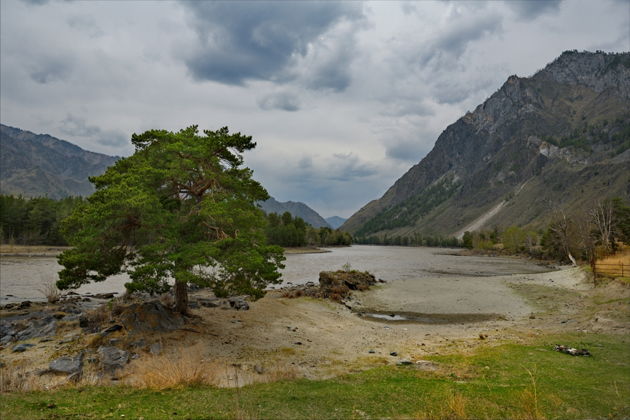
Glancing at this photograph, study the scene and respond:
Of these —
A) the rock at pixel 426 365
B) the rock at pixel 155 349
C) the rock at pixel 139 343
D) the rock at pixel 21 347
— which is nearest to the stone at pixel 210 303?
the rock at pixel 139 343

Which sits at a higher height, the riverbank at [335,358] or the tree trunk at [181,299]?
the tree trunk at [181,299]

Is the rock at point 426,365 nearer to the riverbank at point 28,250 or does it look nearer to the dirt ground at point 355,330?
the dirt ground at point 355,330

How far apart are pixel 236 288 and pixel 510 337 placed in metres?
16.5

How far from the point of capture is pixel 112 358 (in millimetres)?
16359

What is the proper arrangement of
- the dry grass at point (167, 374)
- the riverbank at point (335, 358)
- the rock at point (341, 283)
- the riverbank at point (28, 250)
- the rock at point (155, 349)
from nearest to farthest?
the riverbank at point (335, 358) < the dry grass at point (167, 374) < the rock at point (155, 349) < the rock at point (341, 283) < the riverbank at point (28, 250)

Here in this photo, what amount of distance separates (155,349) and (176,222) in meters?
6.28

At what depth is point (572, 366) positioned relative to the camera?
15.6 metres

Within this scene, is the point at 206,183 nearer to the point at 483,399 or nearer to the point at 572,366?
the point at 483,399

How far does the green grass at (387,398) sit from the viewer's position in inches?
393

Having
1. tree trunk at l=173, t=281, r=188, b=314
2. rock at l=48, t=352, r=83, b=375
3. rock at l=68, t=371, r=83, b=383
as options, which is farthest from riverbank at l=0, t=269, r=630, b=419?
tree trunk at l=173, t=281, r=188, b=314

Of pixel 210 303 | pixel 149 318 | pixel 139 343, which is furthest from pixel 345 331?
pixel 139 343

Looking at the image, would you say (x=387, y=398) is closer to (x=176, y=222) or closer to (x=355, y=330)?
(x=176, y=222)

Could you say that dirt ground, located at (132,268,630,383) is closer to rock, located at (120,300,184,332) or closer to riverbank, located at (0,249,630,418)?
riverbank, located at (0,249,630,418)

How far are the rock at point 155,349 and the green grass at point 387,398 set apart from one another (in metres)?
5.38
